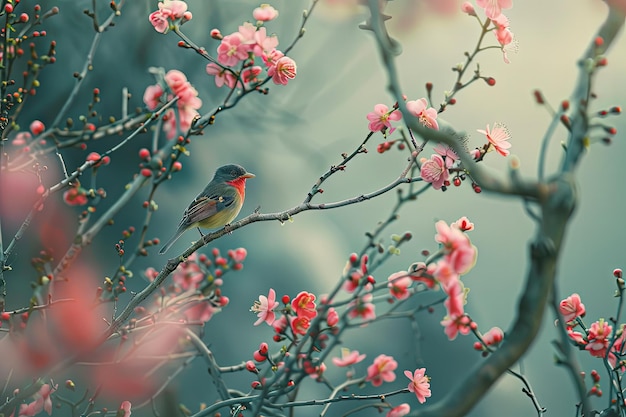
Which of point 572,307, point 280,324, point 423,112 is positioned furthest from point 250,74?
point 572,307

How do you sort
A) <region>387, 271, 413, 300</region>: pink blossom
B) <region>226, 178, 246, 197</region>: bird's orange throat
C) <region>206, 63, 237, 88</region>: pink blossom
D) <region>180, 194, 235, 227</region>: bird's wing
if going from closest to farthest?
<region>387, 271, 413, 300</region>: pink blossom
<region>206, 63, 237, 88</region>: pink blossom
<region>180, 194, 235, 227</region>: bird's wing
<region>226, 178, 246, 197</region>: bird's orange throat

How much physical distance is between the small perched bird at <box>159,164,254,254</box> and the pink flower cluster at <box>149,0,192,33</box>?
92cm

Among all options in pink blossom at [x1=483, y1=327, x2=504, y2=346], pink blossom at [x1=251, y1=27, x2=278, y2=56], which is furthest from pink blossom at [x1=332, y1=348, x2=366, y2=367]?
pink blossom at [x1=251, y1=27, x2=278, y2=56]

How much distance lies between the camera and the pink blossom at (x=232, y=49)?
2.34m

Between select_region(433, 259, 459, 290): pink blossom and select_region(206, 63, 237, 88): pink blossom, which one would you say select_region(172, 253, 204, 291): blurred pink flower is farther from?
select_region(433, 259, 459, 290): pink blossom

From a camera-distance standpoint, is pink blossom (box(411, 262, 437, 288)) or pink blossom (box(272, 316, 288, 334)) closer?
pink blossom (box(411, 262, 437, 288))

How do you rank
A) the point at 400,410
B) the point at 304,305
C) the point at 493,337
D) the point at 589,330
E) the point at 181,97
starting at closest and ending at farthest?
the point at 493,337, the point at 304,305, the point at 400,410, the point at 589,330, the point at 181,97

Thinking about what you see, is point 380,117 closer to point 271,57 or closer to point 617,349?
point 271,57

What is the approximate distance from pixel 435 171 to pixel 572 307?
0.75 m

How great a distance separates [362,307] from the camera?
1.65m

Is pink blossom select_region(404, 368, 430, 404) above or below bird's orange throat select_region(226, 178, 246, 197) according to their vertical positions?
below

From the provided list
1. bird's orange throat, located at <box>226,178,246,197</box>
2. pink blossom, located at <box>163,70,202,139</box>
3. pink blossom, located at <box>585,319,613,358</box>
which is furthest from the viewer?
bird's orange throat, located at <box>226,178,246,197</box>

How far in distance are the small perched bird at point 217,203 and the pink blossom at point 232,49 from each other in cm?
89

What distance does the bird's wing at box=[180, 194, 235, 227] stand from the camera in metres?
3.03
